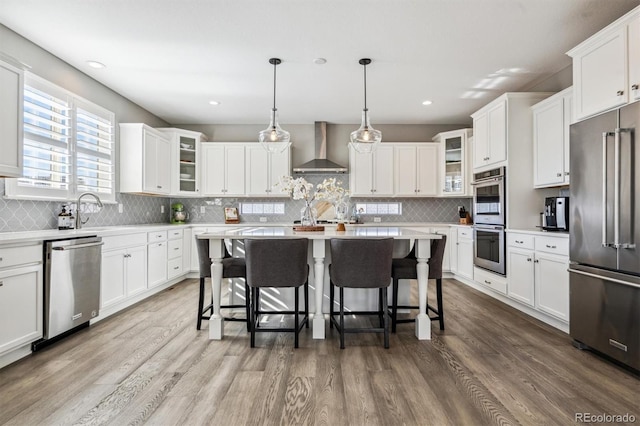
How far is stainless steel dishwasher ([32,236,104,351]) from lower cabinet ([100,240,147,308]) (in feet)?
0.58

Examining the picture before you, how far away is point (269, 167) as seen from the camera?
19.2 ft

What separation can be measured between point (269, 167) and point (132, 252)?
8.73 ft

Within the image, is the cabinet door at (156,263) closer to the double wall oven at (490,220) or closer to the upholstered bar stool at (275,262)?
the upholstered bar stool at (275,262)

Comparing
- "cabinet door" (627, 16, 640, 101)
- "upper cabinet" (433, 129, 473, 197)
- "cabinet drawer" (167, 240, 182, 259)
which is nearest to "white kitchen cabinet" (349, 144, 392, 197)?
"upper cabinet" (433, 129, 473, 197)

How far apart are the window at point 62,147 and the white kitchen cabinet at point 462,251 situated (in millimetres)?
4990

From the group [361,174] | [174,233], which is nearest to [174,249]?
[174,233]

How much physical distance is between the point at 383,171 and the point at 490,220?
2117 mm

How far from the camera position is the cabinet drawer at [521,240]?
11.3 feet

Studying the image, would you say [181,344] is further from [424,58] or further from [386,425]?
[424,58]

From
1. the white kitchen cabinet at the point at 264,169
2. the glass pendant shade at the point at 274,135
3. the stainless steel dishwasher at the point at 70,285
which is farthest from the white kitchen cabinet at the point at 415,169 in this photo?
the stainless steel dishwasher at the point at 70,285

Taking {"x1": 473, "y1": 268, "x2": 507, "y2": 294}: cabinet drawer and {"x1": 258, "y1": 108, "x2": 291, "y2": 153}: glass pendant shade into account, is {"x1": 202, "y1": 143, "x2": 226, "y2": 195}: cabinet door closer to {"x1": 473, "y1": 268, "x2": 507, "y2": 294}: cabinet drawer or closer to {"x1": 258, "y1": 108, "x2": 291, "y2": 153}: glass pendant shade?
{"x1": 258, "y1": 108, "x2": 291, "y2": 153}: glass pendant shade

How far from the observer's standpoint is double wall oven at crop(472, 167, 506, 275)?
4.00 meters

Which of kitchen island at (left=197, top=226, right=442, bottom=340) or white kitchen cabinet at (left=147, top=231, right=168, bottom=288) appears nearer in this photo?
kitchen island at (left=197, top=226, right=442, bottom=340)

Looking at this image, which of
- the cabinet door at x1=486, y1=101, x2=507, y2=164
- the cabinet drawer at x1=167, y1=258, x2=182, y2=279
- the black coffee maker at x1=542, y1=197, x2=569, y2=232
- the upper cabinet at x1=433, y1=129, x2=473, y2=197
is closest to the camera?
the black coffee maker at x1=542, y1=197, x2=569, y2=232
